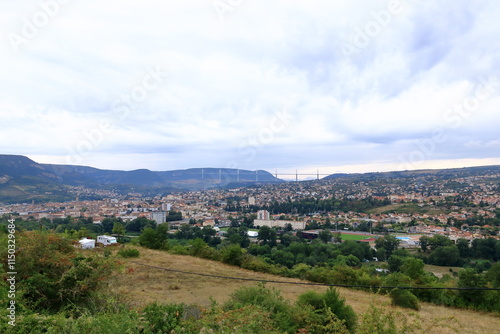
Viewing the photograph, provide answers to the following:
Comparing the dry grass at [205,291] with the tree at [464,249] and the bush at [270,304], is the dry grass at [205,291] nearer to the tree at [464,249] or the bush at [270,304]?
the bush at [270,304]

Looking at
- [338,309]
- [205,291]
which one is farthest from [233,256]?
[338,309]

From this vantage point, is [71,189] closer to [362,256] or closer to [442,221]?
[362,256]

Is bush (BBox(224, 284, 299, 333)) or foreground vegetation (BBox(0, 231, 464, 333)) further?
bush (BBox(224, 284, 299, 333))

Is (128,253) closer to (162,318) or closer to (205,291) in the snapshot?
(205,291)

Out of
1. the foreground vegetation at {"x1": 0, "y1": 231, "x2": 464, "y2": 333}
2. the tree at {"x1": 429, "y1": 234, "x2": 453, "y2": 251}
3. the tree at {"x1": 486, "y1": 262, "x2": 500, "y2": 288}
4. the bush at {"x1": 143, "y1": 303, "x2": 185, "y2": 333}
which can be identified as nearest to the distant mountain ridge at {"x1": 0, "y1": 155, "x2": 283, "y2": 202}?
the foreground vegetation at {"x1": 0, "y1": 231, "x2": 464, "y2": 333}

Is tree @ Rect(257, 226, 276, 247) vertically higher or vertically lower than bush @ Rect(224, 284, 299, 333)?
lower

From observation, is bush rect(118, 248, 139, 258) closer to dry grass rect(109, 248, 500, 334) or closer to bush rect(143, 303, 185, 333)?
dry grass rect(109, 248, 500, 334)
